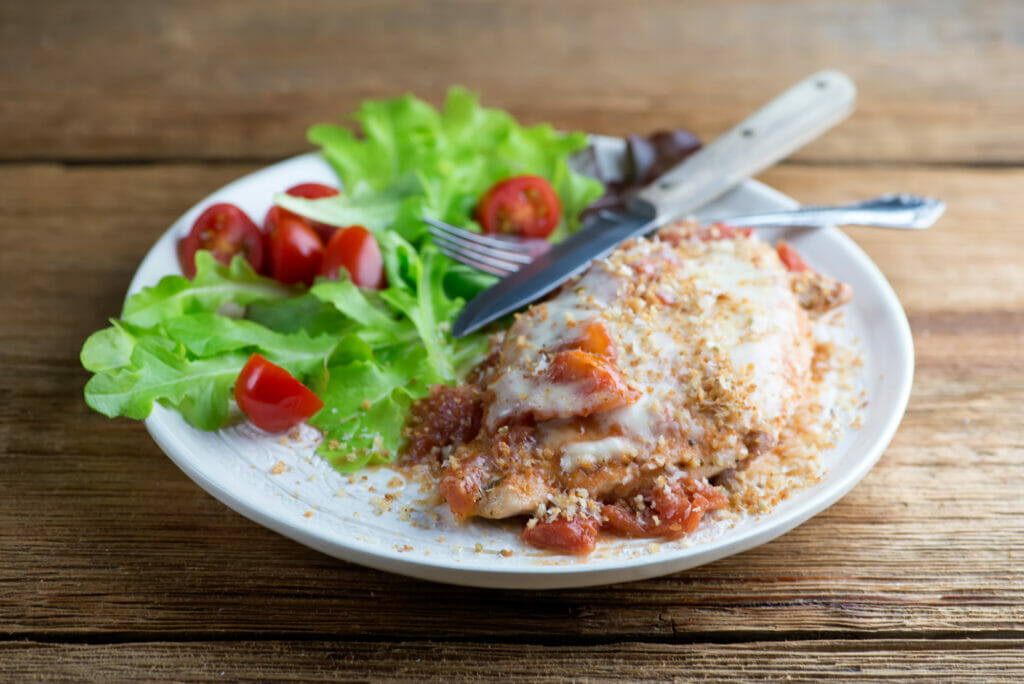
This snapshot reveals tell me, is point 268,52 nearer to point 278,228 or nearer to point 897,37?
point 278,228

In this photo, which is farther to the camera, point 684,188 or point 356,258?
point 684,188

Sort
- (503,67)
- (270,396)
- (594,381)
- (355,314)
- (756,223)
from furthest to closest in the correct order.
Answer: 1. (503,67)
2. (756,223)
3. (355,314)
4. (270,396)
5. (594,381)

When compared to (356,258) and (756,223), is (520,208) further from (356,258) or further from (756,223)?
(756,223)

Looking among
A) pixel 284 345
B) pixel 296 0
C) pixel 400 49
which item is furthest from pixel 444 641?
pixel 296 0

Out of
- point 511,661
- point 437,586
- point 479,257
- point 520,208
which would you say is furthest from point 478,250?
point 511,661

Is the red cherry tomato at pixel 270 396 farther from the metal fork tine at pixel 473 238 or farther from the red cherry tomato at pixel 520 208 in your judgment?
the red cherry tomato at pixel 520 208

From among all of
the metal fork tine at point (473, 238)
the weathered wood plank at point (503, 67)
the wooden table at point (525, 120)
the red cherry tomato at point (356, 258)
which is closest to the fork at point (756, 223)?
the metal fork tine at point (473, 238)
